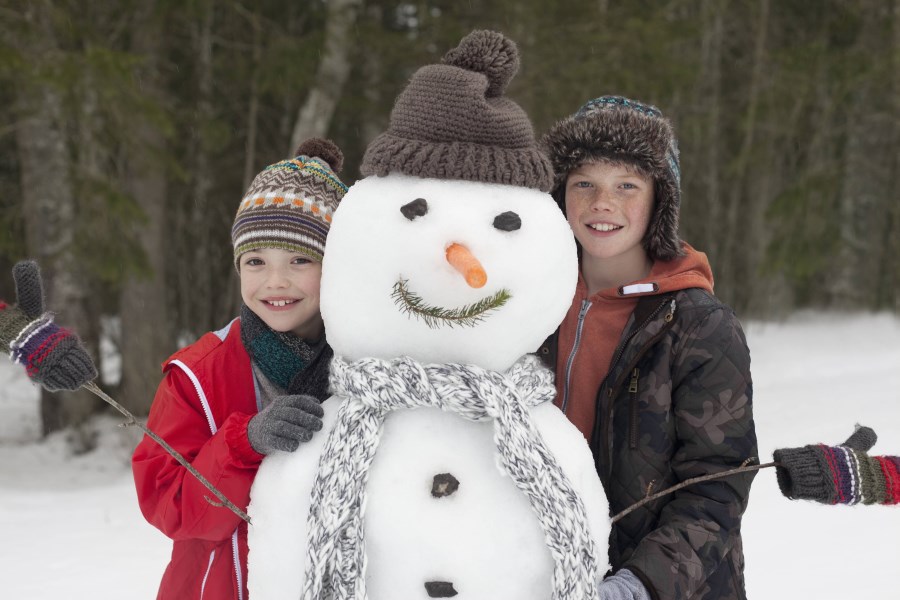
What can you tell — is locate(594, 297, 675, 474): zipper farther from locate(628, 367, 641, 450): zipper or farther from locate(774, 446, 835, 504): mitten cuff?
locate(774, 446, 835, 504): mitten cuff

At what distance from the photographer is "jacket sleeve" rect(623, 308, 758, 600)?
1.90 meters

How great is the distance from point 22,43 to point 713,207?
30.1ft

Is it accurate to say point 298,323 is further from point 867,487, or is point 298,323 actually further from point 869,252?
point 869,252

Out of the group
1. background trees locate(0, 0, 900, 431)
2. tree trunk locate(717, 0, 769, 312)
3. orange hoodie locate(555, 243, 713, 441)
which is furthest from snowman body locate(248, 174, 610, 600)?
tree trunk locate(717, 0, 769, 312)

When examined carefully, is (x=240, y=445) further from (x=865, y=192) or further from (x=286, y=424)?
(x=865, y=192)

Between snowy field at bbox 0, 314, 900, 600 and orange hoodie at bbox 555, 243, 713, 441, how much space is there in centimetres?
283

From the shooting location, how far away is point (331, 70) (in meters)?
7.72

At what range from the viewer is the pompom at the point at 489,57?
176cm

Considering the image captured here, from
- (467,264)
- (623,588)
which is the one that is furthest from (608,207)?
(623,588)

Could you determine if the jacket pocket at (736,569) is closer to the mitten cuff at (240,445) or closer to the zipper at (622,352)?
the zipper at (622,352)

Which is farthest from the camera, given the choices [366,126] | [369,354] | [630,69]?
[366,126]

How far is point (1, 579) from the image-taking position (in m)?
4.62

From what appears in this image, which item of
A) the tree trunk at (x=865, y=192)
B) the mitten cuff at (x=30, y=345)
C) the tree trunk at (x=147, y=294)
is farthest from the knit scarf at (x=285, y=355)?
the tree trunk at (x=865, y=192)

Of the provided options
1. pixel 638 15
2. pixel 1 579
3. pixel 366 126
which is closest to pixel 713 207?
pixel 638 15
